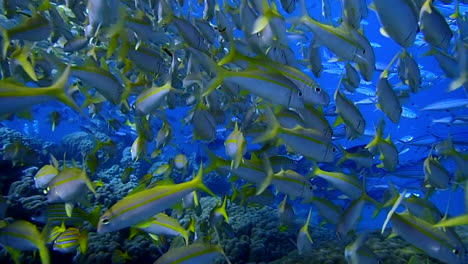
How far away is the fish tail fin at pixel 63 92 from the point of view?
7.36ft

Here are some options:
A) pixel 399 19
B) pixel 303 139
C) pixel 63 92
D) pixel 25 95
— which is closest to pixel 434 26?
pixel 399 19

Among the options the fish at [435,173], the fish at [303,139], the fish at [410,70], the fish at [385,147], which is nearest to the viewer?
the fish at [303,139]

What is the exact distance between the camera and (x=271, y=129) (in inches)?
123

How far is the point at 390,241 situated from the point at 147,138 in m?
4.28

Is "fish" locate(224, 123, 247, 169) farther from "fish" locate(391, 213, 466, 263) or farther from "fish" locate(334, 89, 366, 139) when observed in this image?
"fish" locate(391, 213, 466, 263)

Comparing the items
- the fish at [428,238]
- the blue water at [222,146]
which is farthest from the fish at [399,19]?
the fish at [428,238]

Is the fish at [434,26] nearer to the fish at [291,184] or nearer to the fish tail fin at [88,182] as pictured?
the fish at [291,184]

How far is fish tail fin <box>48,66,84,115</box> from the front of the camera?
88.3 inches

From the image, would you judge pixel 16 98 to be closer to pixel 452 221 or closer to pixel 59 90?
pixel 59 90

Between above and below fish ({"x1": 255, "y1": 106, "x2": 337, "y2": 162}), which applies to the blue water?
below

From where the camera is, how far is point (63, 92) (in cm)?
229

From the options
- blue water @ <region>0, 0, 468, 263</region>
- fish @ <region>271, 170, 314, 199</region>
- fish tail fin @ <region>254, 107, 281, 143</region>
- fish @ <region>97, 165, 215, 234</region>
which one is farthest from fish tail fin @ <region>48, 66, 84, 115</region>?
fish @ <region>271, 170, 314, 199</region>

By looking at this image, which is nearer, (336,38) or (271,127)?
(336,38)

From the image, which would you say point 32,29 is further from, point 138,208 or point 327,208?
point 327,208
